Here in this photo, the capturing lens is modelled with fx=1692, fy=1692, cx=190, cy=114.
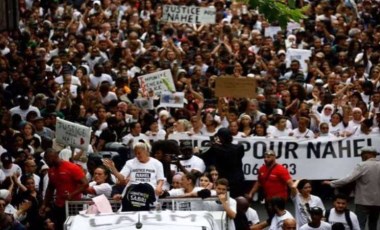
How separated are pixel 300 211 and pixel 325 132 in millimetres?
4344

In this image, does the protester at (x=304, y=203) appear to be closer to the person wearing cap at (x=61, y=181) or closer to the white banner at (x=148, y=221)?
the person wearing cap at (x=61, y=181)

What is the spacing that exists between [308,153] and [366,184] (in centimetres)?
298

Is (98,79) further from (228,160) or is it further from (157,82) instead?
(228,160)

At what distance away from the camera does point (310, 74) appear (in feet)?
101

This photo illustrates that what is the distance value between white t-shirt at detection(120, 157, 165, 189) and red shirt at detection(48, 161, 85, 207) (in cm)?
69

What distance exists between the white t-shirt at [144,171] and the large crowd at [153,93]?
0.02 meters

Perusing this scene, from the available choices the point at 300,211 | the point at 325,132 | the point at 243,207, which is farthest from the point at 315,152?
the point at 243,207

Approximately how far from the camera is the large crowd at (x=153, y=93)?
21422 mm

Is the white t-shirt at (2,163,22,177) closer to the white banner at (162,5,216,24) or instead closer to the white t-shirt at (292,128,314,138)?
the white t-shirt at (292,128,314,138)

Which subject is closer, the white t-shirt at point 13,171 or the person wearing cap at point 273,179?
the person wearing cap at point 273,179

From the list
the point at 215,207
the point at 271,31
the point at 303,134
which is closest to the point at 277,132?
the point at 303,134

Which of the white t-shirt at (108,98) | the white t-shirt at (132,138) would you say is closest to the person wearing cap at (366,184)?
the white t-shirt at (132,138)

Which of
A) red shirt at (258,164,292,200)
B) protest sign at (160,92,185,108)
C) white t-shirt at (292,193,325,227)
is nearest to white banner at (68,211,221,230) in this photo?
white t-shirt at (292,193,325,227)

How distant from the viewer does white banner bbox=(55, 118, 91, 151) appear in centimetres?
2302
